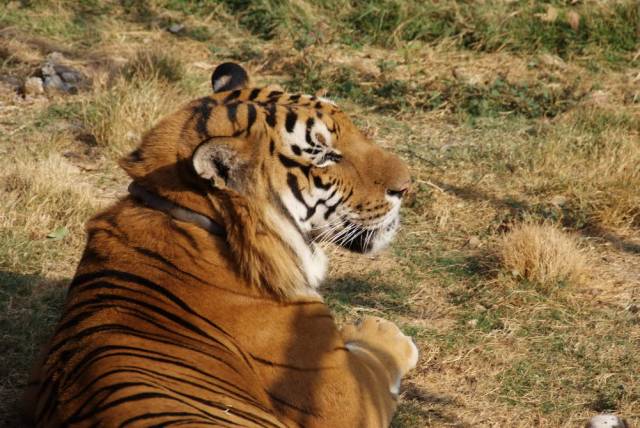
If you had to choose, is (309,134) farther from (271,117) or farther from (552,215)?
(552,215)

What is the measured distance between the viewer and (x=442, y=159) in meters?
5.69

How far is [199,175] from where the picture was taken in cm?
282

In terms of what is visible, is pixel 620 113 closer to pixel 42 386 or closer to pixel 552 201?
pixel 552 201

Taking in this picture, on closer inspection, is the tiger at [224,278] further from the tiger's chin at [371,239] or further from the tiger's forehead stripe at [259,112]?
the tiger's chin at [371,239]

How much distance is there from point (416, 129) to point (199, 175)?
3.44m

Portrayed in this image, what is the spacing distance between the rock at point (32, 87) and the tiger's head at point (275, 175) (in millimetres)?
3149

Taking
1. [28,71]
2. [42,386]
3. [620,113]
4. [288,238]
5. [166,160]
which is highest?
[166,160]

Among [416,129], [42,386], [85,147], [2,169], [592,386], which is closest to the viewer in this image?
[42,386]

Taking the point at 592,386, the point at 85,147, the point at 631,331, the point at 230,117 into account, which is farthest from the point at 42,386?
the point at 85,147

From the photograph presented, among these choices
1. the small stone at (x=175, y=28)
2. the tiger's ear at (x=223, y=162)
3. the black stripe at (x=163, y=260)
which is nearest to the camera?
the tiger's ear at (x=223, y=162)

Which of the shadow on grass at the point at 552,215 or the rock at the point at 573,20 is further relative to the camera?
the rock at the point at 573,20

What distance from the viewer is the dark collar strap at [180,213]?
9.52 ft

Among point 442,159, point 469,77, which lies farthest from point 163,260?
point 469,77

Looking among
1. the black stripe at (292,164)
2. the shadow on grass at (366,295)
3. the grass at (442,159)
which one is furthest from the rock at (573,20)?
the black stripe at (292,164)
